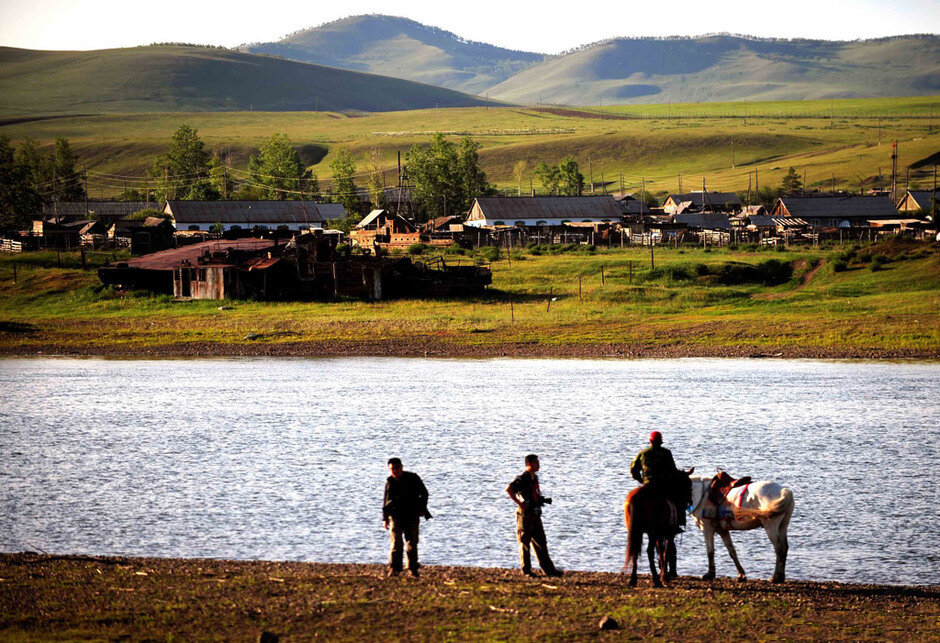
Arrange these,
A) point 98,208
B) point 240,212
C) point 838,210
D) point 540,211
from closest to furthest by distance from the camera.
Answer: point 240,212, point 540,211, point 838,210, point 98,208

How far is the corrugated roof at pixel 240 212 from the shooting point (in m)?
127

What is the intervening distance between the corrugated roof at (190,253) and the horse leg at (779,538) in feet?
204

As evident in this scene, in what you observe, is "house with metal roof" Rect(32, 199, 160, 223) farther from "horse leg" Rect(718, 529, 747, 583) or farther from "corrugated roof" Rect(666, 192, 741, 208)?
"horse leg" Rect(718, 529, 747, 583)

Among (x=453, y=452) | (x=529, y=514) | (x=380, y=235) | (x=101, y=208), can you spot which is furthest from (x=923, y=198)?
(x=529, y=514)

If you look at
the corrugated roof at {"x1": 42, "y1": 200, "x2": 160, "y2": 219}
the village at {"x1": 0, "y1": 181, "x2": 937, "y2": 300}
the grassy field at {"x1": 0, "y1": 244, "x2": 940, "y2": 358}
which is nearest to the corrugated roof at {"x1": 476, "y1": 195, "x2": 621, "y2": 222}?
the village at {"x1": 0, "y1": 181, "x2": 937, "y2": 300}

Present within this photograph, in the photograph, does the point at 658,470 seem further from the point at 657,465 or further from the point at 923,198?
the point at 923,198

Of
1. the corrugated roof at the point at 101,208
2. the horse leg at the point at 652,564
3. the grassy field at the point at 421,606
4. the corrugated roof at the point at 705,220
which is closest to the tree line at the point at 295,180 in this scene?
the corrugated roof at the point at 101,208

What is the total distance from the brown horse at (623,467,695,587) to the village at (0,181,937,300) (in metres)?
55.7

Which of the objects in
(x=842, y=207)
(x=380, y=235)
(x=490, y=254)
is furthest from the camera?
(x=842, y=207)

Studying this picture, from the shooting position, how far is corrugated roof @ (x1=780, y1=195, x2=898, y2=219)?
13525cm

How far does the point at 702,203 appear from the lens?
522 ft

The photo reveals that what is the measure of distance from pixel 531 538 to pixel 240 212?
116277mm

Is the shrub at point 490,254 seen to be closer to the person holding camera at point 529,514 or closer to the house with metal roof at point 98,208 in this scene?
the house with metal roof at point 98,208

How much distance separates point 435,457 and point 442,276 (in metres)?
43.6
